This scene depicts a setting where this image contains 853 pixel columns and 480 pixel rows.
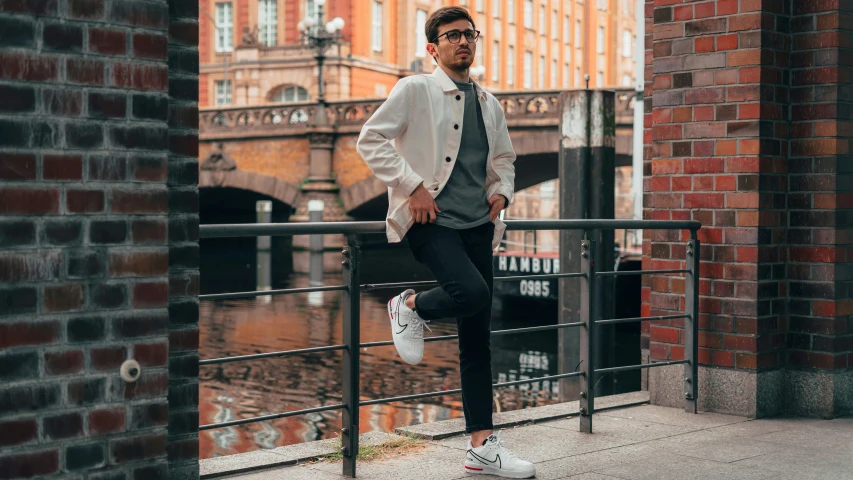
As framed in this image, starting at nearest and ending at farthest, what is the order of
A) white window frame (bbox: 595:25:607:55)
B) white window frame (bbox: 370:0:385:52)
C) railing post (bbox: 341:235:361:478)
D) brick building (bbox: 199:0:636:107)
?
1. railing post (bbox: 341:235:361:478)
2. brick building (bbox: 199:0:636:107)
3. white window frame (bbox: 370:0:385:52)
4. white window frame (bbox: 595:25:607:55)

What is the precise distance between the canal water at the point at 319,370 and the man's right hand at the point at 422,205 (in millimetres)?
3394

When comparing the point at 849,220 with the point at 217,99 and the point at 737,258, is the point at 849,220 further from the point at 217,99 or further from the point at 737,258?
the point at 217,99

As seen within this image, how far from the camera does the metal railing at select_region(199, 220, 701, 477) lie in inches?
163

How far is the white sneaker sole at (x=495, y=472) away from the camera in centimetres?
421

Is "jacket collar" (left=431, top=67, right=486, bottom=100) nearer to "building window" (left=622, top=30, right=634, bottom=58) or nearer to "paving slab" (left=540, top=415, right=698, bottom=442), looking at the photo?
"paving slab" (left=540, top=415, right=698, bottom=442)

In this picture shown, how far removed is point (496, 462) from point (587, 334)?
1.26 meters

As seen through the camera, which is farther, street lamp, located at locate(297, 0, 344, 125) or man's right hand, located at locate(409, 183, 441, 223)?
street lamp, located at locate(297, 0, 344, 125)

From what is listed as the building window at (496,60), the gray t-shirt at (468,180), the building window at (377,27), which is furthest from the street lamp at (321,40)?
the gray t-shirt at (468,180)

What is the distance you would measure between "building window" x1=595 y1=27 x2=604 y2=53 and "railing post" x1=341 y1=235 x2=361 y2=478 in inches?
2804

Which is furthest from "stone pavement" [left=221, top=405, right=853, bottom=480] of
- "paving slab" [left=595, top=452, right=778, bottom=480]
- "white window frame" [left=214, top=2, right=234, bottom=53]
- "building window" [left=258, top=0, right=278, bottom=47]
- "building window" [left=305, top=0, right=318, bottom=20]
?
"white window frame" [left=214, top=2, right=234, bottom=53]

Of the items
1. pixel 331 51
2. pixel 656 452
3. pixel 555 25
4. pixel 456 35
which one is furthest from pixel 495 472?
pixel 555 25

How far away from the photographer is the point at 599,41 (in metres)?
74.1

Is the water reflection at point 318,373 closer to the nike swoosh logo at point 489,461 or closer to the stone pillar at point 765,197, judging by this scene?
the stone pillar at point 765,197

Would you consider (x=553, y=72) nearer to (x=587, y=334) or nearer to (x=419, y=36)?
(x=419, y=36)
